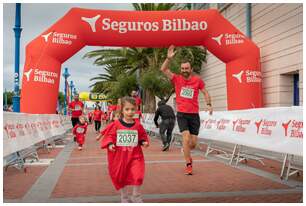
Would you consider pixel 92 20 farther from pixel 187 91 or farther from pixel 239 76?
pixel 187 91

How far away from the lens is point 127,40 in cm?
1521

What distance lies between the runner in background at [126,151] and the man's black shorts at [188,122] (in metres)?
2.66

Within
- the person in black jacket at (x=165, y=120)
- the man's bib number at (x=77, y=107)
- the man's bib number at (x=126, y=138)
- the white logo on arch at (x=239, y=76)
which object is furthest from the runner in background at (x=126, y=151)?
the man's bib number at (x=77, y=107)

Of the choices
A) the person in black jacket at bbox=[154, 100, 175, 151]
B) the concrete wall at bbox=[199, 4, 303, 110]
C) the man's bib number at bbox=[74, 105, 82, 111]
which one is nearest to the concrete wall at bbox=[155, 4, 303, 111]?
the concrete wall at bbox=[199, 4, 303, 110]

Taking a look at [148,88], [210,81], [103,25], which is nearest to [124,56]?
[148,88]

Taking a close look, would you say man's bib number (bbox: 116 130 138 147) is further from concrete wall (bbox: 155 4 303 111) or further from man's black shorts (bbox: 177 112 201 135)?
concrete wall (bbox: 155 4 303 111)

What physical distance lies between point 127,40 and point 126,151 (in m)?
10.4

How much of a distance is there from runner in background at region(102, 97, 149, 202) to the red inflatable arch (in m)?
10.0

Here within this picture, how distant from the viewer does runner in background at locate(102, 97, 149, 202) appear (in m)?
5.17

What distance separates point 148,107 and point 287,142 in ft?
79.5

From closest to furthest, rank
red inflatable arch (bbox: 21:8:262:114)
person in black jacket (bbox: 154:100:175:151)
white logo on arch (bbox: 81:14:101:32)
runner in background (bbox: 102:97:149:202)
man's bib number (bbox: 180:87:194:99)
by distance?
runner in background (bbox: 102:97:149:202)
man's bib number (bbox: 180:87:194:99)
person in black jacket (bbox: 154:100:175:151)
red inflatable arch (bbox: 21:8:262:114)
white logo on arch (bbox: 81:14:101:32)

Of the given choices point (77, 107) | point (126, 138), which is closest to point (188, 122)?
point (126, 138)

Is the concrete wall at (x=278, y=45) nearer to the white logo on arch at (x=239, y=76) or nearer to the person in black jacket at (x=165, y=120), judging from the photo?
the white logo on arch at (x=239, y=76)

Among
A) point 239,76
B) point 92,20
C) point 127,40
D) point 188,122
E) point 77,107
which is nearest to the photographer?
point 188,122
